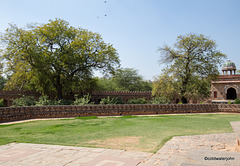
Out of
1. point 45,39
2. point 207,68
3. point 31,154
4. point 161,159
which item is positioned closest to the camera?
point 161,159

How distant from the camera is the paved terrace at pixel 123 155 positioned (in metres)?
4.20

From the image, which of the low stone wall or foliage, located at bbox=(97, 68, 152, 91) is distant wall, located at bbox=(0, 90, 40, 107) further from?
foliage, located at bbox=(97, 68, 152, 91)

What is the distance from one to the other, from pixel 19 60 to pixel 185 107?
61.1 ft

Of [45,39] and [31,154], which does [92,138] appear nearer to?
[31,154]

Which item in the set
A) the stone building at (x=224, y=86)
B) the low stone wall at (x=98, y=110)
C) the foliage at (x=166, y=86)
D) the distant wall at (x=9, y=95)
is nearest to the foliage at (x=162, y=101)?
the foliage at (x=166, y=86)

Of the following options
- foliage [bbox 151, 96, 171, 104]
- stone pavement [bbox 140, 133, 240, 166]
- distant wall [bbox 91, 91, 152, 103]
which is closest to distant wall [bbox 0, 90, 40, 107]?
distant wall [bbox 91, 91, 152, 103]

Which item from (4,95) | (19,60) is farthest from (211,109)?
(4,95)

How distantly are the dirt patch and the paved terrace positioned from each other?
1.50ft

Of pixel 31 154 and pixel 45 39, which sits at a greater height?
pixel 45 39

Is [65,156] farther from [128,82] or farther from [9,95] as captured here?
[128,82]

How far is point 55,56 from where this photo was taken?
78.7 ft

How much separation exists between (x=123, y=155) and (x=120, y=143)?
1.32m

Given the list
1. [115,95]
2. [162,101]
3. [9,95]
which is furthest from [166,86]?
[9,95]

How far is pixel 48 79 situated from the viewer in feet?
80.8
